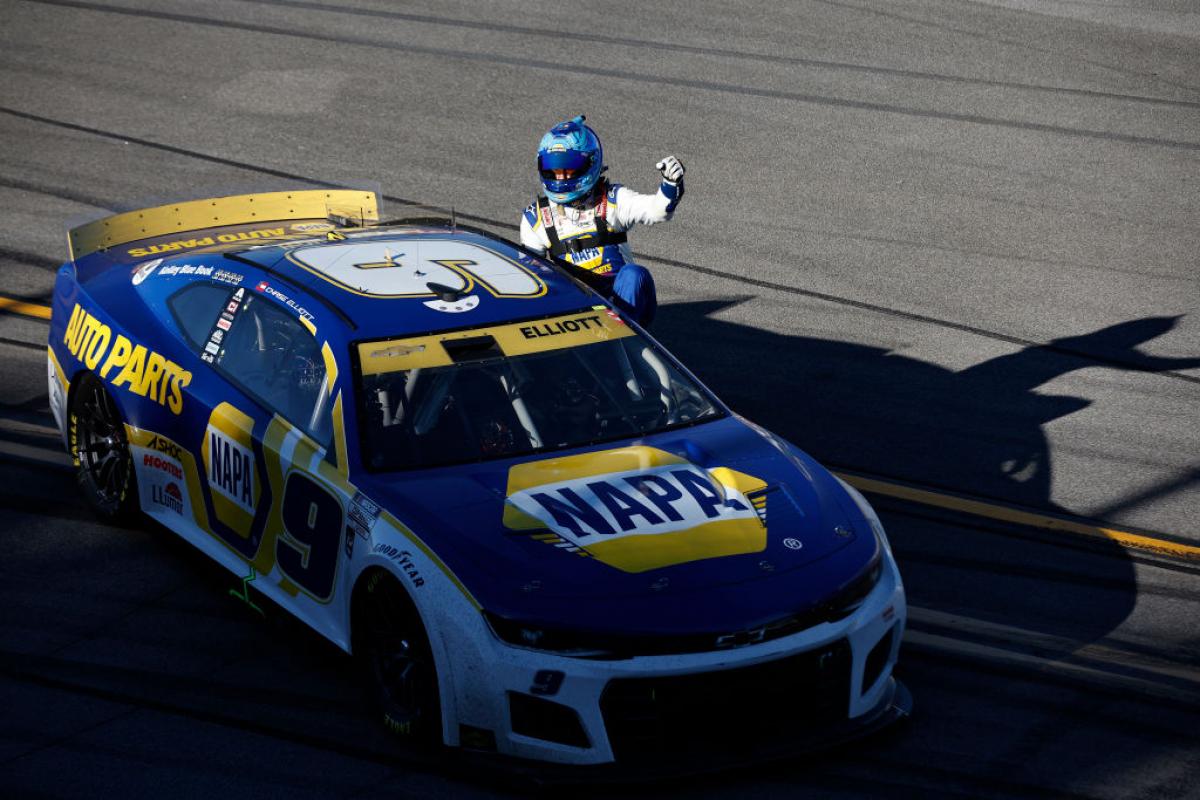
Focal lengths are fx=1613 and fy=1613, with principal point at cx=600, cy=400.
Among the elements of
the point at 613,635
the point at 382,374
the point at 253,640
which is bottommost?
the point at 253,640

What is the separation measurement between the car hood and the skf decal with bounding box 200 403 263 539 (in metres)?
0.74

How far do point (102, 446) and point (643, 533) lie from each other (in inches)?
118

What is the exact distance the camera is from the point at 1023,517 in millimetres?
7707

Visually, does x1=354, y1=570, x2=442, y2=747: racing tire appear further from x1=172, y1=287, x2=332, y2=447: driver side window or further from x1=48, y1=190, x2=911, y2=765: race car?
x1=172, y1=287, x2=332, y2=447: driver side window

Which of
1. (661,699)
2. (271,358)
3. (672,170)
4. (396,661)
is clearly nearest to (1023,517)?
(672,170)

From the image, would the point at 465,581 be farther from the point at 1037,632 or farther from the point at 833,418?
the point at 833,418

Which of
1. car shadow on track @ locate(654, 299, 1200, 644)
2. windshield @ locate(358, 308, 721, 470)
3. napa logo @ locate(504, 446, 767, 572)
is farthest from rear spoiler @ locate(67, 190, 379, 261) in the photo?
napa logo @ locate(504, 446, 767, 572)

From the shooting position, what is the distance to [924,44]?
16.3 m

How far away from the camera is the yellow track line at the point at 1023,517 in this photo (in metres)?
7.44

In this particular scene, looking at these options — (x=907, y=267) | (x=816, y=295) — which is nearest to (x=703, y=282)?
(x=816, y=295)

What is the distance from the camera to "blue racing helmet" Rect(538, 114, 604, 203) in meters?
8.41

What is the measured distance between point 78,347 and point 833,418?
13.1ft

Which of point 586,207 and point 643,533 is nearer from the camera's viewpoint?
point 643,533

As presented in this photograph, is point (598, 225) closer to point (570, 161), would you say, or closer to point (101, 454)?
point (570, 161)
